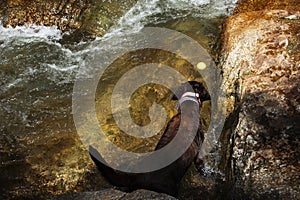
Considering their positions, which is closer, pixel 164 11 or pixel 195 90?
pixel 195 90

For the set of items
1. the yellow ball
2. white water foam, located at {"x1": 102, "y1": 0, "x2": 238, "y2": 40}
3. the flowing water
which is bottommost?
the flowing water

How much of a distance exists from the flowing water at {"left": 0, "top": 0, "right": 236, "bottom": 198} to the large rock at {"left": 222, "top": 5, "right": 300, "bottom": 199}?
2.34ft

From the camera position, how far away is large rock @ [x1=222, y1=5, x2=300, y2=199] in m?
3.10

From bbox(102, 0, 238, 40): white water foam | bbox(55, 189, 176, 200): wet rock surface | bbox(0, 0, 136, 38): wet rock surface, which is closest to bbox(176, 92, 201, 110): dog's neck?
bbox(55, 189, 176, 200): wet rock surface

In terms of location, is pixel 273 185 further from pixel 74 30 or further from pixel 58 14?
pixel 58 14

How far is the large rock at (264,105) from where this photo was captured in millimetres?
3098

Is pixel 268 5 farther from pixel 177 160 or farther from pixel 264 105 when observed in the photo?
pixel 177 160

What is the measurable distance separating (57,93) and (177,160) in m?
2.48

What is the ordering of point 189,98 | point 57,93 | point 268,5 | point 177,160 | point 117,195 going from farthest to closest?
point 268,5
point 57,93
point 189,98
point 177,160
point 117,195

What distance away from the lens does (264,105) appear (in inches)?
143

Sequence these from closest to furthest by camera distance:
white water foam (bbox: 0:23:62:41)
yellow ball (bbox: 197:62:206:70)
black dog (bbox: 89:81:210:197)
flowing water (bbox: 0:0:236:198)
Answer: black dog (bbox: 89:81:210:197) < flowing water (bbox: 0:0:236:198) < yellow ball (bbox: 197:62:206:70) < white water foam (bbox: 0:23:62:41)

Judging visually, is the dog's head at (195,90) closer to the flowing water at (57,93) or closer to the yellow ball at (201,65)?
the flowing water at (57,93)

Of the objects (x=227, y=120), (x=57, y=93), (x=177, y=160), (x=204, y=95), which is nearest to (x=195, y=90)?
(x=204, y=95)

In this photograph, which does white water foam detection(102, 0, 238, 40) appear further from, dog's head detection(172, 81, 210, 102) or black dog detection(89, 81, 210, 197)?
black dog detection(89, 81, 210, 197)
